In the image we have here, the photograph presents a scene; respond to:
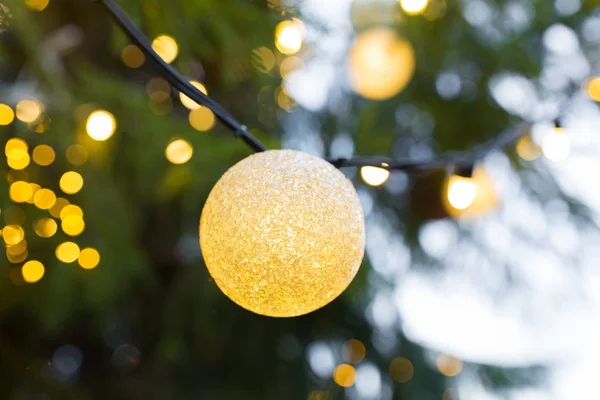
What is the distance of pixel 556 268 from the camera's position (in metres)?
1.53

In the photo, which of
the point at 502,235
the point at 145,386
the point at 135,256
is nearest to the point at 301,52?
the point at 135,256

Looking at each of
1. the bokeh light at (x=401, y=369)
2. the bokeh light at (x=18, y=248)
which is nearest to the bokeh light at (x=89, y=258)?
the bokeh light at (x=18, y=248)

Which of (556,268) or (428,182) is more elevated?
(428,182)

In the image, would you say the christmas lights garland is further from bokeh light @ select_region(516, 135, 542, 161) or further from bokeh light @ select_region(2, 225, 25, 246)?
bokeh light @ select_region(516, 135, 542, 161)

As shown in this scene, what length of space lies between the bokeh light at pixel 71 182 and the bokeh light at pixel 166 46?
0.38 metres

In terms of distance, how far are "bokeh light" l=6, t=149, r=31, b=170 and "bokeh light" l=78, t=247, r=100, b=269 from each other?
209 millimetres

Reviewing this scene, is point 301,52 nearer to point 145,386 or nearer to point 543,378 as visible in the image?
point 145,386

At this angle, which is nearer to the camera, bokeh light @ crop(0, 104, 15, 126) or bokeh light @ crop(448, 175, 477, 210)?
bokeh light @ crop(448, 175, 477, 210)

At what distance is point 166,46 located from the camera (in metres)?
0.91

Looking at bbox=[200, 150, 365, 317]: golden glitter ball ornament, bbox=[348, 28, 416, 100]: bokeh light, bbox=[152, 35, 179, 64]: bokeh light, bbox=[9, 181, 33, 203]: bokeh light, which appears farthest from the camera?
bbox=[348, 28, 416, 100]: bokeh light

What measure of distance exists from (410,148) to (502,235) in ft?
1.16

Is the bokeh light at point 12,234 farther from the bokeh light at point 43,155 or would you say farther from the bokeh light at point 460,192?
the bokeh light at point 460,192

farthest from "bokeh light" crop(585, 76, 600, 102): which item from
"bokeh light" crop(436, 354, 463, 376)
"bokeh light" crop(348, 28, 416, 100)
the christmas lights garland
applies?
the christmas lights garland

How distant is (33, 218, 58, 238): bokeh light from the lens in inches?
45.0
